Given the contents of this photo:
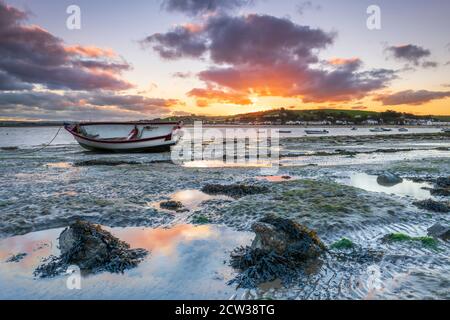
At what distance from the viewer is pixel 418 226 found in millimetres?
8844

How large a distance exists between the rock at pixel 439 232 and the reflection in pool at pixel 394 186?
4.56 metres

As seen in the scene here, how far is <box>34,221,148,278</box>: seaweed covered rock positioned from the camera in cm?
632

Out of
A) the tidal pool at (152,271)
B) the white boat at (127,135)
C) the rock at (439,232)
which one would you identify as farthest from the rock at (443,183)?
the white boat at (127,135)

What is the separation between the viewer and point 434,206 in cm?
1046

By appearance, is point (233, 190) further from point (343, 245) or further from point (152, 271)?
point (152, 271)

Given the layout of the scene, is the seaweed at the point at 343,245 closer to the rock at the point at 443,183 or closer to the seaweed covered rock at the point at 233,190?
the seaweed covered rock at the point at 233,190

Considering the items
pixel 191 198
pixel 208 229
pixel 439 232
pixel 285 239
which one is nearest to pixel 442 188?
pixel 439 232

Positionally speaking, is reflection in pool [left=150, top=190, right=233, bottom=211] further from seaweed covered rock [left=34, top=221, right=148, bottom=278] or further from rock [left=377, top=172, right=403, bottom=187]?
rock [left=377, top=172, right=403, bottom=187]

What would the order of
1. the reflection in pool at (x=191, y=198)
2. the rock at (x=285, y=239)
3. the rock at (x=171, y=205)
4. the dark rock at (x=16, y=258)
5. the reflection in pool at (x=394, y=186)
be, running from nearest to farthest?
the rock at (x=285, y=239) → the dark rock at (x=16, y=258) → the rock at (x=171, y=205) → the reflection in pool at (x=191, y=198) → the reflection in pool at (x=394, y=186)

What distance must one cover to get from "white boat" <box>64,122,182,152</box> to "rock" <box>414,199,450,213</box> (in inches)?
1026

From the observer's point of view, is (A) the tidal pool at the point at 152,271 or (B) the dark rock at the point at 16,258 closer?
(A) the tidal pool at the point at 152,271

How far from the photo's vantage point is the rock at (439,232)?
25.1 feet

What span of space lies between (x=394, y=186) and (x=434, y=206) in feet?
14.3

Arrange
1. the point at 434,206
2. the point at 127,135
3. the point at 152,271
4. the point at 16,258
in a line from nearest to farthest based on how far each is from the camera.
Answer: the point at 152,271 → the point at 16,258 → the point at 434,206 → the point at 127,135
